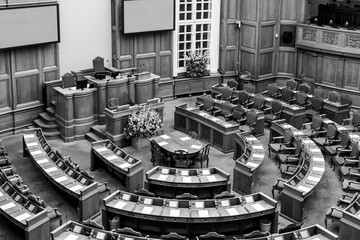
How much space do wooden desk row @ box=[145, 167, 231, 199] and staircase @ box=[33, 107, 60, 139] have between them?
6.02 metres

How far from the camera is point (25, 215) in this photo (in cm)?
1321

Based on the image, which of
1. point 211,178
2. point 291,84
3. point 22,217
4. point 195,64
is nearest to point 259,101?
point 291,84

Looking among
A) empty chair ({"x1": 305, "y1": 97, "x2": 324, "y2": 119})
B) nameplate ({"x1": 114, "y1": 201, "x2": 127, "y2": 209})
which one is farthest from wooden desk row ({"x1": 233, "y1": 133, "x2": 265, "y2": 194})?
empty chair ({"x1": 305, "y1": 97, "x2": 324, "y2": 119})

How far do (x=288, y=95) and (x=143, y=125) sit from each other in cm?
645

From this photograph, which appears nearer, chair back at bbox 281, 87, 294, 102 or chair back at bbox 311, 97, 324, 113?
chair back at bbox 311, 97, 324, 113

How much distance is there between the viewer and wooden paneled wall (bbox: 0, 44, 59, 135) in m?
20.1

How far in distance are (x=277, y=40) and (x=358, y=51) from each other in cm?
373

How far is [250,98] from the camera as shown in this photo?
72.9 ft

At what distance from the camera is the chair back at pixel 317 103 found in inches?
837

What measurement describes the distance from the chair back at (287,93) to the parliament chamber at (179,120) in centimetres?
4

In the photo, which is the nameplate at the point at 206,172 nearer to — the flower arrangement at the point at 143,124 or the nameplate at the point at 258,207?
the nameplate at the point at 258,207

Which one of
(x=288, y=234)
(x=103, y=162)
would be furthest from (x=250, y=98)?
(x=288, y=234)

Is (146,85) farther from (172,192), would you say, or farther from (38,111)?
(172,192)

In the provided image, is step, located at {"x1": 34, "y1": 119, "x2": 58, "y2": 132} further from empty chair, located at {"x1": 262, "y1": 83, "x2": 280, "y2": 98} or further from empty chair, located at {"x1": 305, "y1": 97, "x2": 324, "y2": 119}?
empty chair, located at {"x1": 305, "y1": 97, "x2": 324, "y2": 119}
